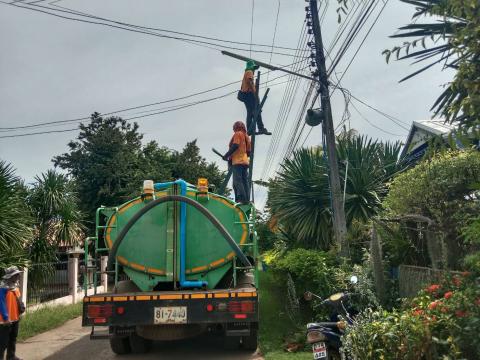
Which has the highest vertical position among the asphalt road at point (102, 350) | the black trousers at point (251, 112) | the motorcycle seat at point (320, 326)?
the black trousers at point (251, 112)

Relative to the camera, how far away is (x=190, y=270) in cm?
655

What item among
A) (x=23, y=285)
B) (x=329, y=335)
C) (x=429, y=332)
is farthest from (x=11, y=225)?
(x=429, y=332)

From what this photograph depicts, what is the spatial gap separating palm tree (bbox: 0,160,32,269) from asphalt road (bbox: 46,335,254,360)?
2.80 m

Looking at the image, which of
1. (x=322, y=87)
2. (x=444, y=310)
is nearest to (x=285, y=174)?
(x=322, y=87)

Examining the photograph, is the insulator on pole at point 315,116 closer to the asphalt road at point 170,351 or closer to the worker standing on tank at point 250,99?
the worker standing on tank at point 250,99

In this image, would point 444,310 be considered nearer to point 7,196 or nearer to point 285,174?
point 285,174

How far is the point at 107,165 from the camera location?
22125 mm

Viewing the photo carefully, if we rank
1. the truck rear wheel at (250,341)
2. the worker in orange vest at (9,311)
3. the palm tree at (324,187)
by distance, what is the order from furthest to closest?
the palm tree at (324,187) < the truck rear wheel at (250,341) < the worker in orange vest at (9,311)

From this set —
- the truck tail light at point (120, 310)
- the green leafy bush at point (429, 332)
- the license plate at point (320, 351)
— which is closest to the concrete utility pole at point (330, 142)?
the license plate at point (320, 351)

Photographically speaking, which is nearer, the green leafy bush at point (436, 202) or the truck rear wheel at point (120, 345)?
the green leafy bush at point (436, 202)

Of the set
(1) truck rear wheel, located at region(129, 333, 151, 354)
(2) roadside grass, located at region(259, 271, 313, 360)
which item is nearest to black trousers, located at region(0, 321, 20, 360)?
(1) truck rear wheel, located at region(129, 333, 151, 354)

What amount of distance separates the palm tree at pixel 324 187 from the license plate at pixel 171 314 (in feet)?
18.5

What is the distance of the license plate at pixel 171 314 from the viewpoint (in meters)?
5.87

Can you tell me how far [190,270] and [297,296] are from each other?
8.60 ft
